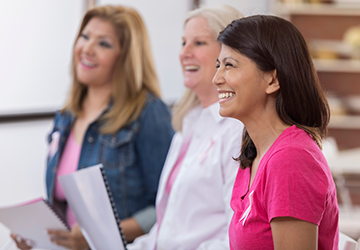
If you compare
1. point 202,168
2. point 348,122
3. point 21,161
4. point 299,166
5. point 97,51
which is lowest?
point 348,122

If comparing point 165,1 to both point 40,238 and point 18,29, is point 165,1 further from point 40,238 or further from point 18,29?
point 40,238

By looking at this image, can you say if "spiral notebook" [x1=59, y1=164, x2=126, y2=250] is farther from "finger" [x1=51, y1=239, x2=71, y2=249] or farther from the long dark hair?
the long dark hair

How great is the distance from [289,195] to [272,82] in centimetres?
24

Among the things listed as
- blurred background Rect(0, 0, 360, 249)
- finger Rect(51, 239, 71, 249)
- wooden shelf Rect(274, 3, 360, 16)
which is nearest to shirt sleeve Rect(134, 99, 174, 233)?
finger Rect(51, 239, 71, 249)

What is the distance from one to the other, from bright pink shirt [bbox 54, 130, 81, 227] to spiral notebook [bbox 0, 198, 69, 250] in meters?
0.31

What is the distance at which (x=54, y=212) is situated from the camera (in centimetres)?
134

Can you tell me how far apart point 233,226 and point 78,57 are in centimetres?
128

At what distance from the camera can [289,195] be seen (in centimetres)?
75

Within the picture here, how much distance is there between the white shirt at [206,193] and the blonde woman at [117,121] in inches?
14.4

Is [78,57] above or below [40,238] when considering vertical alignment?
above

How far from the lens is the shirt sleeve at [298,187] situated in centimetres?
74

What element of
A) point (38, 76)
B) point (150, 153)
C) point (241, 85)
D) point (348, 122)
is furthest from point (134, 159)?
point (348, 122)

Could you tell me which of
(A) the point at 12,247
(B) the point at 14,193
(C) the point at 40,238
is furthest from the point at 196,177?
(B) the point at 14,193

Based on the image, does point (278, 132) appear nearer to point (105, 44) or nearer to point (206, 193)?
point (206, 193)
